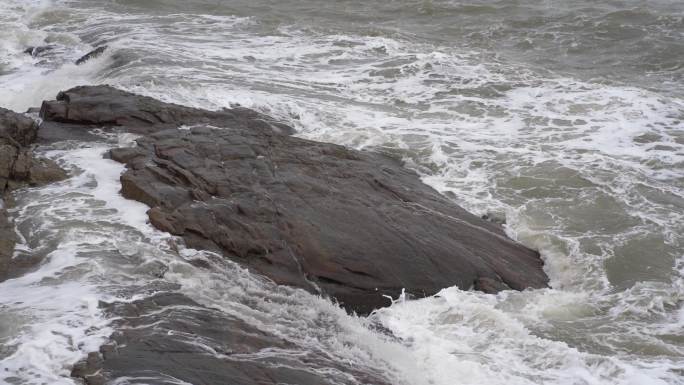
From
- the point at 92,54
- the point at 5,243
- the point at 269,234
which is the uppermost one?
the point at 92,54

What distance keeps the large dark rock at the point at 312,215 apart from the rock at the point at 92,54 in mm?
4876

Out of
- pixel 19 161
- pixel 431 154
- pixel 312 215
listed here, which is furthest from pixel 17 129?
pixel 431 154

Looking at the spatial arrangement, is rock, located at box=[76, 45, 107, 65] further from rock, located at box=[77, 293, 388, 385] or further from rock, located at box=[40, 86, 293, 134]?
rock, located at box=[77, 293, 388, 385]

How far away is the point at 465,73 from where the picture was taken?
15773mm

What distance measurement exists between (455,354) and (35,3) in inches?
708

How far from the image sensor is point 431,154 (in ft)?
38.1

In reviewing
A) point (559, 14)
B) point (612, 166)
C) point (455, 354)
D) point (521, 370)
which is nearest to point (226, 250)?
point (455, 354)

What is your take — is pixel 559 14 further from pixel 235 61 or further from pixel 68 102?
pixel 68 102

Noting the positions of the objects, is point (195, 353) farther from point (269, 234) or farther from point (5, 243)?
point (5, 243)

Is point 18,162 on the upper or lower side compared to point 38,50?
lower

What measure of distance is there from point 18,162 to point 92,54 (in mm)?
6944

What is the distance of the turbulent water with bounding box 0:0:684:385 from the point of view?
686 cm

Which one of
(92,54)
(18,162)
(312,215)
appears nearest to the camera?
(312,215)

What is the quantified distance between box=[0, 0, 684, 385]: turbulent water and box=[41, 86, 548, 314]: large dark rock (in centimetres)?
31
